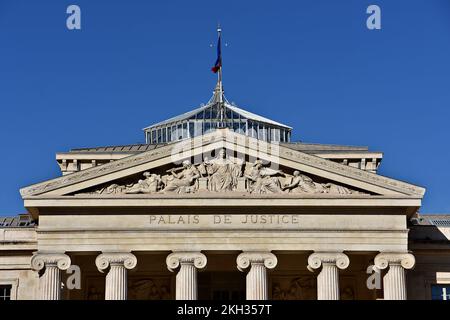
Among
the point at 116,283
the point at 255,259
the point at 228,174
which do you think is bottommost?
the point at 116,283

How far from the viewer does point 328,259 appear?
65.9 m

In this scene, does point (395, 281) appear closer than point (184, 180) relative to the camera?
Yes

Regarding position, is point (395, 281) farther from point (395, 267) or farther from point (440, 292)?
point (440, 292)

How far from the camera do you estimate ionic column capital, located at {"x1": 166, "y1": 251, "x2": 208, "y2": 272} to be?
216 feet

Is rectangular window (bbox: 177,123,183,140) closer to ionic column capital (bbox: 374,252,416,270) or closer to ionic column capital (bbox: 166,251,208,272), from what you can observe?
ionic column capital (bbox: 166,251,208,272)

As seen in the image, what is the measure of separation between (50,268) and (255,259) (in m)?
12.2

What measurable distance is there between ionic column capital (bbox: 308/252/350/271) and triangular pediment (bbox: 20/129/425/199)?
367cm

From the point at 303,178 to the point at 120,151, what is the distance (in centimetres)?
1941

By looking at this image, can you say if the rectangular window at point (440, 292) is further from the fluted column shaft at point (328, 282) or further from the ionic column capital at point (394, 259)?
the fluted column shaft at point (328, 282)

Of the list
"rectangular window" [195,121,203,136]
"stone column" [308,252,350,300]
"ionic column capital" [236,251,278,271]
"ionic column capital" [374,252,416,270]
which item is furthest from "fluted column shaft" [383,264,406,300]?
"rectangular window" [195,121,203,136]

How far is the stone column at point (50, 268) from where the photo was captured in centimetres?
6500

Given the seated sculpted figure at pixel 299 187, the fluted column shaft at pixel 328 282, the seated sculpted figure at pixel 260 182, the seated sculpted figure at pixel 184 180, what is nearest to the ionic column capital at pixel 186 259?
the seated sculpted figure at pixel 184 180

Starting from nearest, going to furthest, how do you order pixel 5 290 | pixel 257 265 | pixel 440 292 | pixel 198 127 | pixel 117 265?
pixel 117 265 < pixel 257 265 < pixel 5 290 < pixel 440 292 < pixel 198 127

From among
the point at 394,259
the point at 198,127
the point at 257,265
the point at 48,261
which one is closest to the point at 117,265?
the point at 48,261
